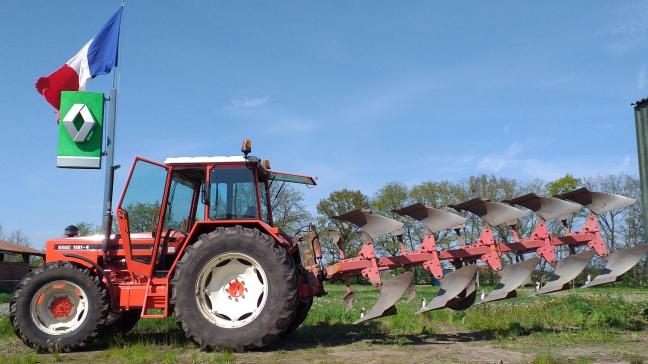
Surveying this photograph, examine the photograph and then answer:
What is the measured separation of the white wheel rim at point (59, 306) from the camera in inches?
267

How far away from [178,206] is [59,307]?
6.48ft

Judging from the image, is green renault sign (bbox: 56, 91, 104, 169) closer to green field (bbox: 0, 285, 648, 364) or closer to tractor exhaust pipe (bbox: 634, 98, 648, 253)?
green field (bbox: 0, 285, 648, 364)

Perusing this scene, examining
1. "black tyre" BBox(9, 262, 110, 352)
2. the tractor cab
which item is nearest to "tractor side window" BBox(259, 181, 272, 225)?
the tractor cab

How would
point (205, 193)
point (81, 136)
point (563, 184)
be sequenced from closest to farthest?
point (205, 193) < point (81, 136) < point (563, 184)

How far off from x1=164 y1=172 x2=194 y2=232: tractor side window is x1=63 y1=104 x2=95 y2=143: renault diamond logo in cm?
258

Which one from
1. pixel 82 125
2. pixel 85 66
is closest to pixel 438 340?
pixel 82 125

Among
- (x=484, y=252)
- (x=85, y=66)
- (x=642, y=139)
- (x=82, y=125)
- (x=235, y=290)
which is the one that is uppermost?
(x=85, y=66)

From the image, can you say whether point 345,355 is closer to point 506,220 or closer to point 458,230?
point 458,230

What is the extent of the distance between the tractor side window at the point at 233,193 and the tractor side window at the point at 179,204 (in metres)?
0.67

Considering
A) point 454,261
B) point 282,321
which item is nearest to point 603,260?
point 454,261

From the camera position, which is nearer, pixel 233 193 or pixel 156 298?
pixel 156 298

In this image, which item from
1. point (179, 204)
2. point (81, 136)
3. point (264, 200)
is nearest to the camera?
point (179, 204)

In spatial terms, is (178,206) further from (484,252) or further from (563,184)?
(563,184)

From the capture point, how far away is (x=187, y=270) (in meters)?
6.52
